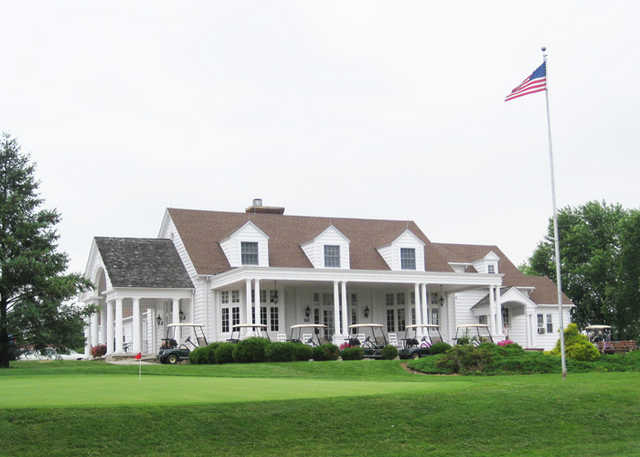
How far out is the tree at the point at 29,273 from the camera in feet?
107

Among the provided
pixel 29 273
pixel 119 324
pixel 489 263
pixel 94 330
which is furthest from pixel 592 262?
pixel 29 273

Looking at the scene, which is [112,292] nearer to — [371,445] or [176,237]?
[176,237]

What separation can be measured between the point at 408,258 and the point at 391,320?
12.0 feet

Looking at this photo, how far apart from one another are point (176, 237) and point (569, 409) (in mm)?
29193

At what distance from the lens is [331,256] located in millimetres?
41562

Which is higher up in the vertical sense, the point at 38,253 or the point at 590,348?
the point at 38,253

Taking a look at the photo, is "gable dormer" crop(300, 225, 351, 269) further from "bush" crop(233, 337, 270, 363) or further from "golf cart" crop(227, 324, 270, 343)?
"bush" crop(233, 337, 270, 363)

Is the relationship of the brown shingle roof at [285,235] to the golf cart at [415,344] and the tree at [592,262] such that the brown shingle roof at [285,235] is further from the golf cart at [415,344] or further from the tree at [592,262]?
the tree at [592,262]

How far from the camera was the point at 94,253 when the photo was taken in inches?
1649

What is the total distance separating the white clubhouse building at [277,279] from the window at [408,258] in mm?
55

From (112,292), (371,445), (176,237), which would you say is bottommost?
(371,445)

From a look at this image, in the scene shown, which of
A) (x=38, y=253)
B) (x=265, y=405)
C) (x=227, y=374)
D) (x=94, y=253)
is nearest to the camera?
(x=265, y=405)

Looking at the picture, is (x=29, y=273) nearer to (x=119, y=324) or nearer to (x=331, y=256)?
(x=119, y=324)

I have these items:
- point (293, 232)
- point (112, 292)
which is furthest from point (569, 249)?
point (112, 292)
